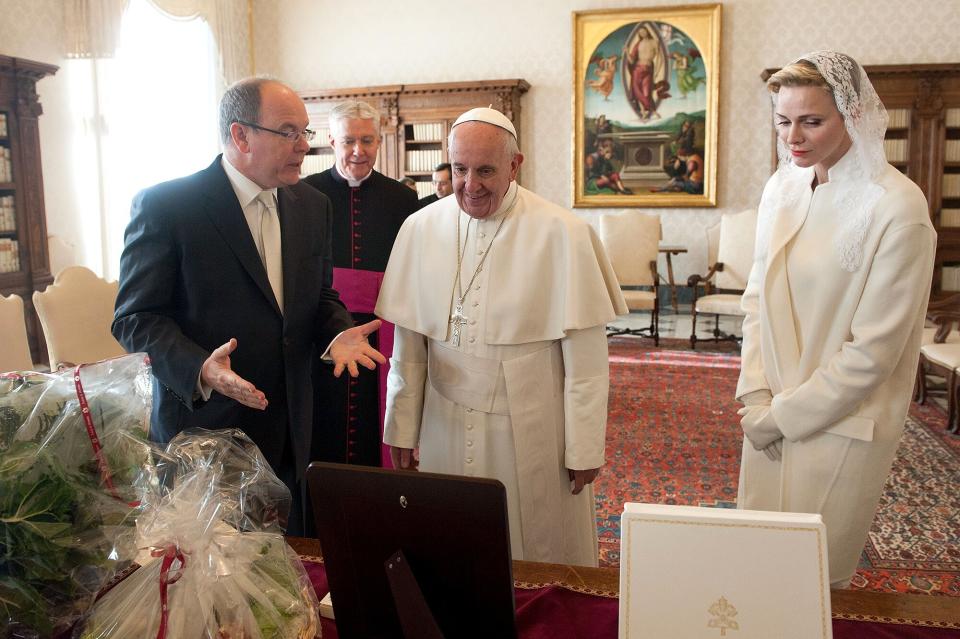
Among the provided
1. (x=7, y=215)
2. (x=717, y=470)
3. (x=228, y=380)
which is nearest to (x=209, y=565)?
(x=228, y=380)

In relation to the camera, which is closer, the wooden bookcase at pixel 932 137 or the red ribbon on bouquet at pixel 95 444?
the red ribbon on bouquet at pixel 95 444

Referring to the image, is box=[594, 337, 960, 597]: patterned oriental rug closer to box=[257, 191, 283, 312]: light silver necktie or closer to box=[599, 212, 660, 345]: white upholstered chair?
box=[599, 212, 660, 345]: white upholstered chair

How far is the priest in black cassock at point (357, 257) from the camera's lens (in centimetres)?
331

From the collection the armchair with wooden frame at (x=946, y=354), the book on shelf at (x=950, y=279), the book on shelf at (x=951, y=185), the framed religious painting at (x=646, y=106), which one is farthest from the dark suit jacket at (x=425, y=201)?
the book on shelf at (x=951, y=185)

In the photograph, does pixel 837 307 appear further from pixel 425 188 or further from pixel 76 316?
pixel 425 188

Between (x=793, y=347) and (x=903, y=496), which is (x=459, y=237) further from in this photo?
(x=903, y=496)

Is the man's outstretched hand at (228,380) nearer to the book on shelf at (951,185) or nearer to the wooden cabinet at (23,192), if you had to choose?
the wooden cabinet at (23,192)

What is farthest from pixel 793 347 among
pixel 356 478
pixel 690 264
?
pixel 690 264

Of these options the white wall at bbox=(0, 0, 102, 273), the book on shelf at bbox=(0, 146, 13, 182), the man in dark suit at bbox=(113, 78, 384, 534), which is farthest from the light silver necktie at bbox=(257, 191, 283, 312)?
the white wall at bbox=(0, 0, 102, 273)

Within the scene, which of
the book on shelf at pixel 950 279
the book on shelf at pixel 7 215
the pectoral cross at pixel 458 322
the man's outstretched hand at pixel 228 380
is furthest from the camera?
the book on shelf at pixel 950 279

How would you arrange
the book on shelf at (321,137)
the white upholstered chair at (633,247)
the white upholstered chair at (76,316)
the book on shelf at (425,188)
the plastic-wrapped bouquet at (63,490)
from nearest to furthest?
the plastic-wrapped bouquet at (63,490), the white upholstered chair at (76,316), the white upholstered chair at (633,247), the book on shelf at (425,188), the book on shelf at (321,137)

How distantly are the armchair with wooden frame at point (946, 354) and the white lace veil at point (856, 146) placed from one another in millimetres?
3768

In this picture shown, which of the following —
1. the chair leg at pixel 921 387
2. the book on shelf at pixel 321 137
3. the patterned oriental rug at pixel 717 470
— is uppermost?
the book on shelf at pixel 321 137

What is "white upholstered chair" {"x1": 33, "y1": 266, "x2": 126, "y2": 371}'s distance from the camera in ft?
14.1
